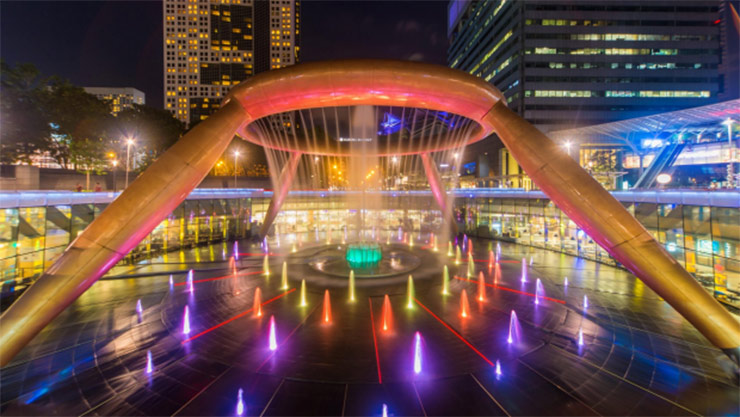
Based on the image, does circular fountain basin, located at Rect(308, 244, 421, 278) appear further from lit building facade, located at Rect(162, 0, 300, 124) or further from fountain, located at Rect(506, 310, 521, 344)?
lit building facade, located at Rect(162, 0, 300, 124)

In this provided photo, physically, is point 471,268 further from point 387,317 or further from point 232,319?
point 232,319

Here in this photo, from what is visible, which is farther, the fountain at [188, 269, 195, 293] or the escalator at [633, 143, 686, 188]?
the escalator at [633, 143, 686, 188]

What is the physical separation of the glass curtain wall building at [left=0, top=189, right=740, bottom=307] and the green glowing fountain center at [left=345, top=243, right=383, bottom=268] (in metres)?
1.75

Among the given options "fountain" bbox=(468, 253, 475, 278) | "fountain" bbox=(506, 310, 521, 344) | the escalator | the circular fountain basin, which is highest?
the escalator

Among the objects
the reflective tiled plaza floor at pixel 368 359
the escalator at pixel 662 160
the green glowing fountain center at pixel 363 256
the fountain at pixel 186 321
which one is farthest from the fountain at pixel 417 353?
the escalator at pixel 662 160

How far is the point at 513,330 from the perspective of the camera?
8.38 m

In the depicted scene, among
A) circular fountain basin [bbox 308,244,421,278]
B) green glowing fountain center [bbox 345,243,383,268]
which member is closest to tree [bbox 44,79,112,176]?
circular fountain basin [bbox 308,244,421,278]

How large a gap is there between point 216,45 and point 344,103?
15683cm

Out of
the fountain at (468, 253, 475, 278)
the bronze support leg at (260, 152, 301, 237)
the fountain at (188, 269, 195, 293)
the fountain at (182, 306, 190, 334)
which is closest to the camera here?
the fountain at (182, 306, 190, 334)

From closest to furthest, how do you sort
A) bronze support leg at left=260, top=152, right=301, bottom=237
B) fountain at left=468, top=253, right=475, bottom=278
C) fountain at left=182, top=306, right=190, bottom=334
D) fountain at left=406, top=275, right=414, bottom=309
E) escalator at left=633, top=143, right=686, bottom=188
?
1. fountain at left=182, top=306, right=190, bottom=334
2. fountain at left=406, top=275, right=414, bottom=309
3. fountain at left=468, top=253, right=475, bottom=278
4. bronze support leg at left=260, top=152, right=301, bottom=237
5. escalator at left=633, top=143, right=686, bottom=188

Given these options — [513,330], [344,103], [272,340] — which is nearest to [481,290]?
[513,330]

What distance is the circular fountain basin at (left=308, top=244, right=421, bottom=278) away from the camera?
14.0 metres

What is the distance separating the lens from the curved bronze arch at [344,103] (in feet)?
21.0

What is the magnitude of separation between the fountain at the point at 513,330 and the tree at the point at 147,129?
147 ft
